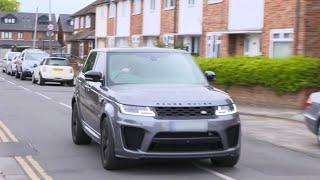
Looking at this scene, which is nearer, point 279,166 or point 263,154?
point 279,166

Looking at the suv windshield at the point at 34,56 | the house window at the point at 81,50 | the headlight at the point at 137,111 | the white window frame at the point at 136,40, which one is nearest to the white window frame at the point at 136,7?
the white window frame at the point at 136,40

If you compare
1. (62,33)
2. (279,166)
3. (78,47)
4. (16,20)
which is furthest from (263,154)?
(16,20)

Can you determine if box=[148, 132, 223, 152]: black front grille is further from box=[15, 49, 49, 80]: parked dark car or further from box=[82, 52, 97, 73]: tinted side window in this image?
box=[15, 49, 49, 80]: parked dark car

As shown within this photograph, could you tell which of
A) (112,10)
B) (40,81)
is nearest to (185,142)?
(40,81)

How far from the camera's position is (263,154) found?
11078mm

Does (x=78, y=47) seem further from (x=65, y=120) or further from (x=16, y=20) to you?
(x=65, y=120)

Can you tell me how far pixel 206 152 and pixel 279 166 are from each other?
1704mm

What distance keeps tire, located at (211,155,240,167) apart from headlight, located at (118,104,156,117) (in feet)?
4.42

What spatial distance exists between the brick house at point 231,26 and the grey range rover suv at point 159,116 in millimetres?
13902

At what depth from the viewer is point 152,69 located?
9.83 m

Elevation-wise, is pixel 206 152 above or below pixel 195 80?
below

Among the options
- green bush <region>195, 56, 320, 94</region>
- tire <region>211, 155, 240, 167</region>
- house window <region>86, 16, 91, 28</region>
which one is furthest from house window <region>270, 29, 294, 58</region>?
house window <region>86, 16, 91, 28</region>

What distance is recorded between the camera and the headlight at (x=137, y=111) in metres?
8.45

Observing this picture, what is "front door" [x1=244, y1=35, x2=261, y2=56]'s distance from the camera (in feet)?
88.1
